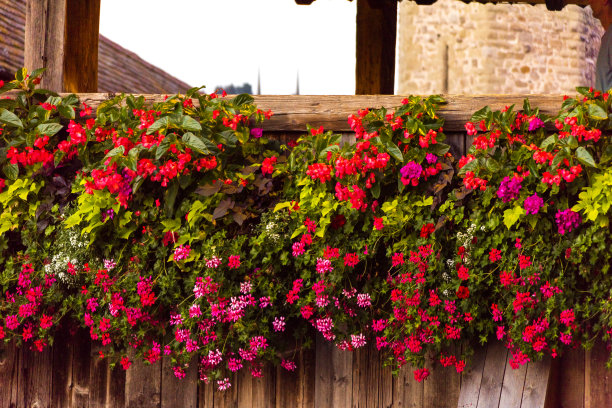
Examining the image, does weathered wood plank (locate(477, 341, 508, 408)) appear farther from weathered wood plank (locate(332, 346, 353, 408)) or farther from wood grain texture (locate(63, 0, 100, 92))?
wood grain texture (locate(63, 0, 100, 92))

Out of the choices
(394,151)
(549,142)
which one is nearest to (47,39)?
(394,151)

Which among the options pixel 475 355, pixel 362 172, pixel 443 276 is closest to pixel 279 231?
pixel 362 172

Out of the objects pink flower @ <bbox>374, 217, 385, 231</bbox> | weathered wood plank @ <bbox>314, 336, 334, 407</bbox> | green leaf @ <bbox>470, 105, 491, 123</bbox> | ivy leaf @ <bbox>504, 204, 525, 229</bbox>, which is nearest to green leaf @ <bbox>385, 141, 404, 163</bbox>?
pink flower @ <bbox>374, 217, 385, 231</bbox>

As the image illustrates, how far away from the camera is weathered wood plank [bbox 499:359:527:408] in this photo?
3.38 metres

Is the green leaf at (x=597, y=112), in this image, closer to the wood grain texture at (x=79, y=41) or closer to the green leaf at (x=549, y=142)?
the green leaf at (x=549, y=142)

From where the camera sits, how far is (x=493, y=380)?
3.40m

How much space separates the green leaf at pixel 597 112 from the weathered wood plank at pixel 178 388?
7.18 feet

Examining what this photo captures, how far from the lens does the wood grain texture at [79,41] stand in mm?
4215

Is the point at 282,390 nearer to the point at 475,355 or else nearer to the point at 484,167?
the point at 475,355

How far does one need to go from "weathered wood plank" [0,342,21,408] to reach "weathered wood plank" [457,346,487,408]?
2256 mm

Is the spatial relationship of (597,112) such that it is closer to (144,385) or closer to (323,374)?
(323,374)

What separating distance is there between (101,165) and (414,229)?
1.50m

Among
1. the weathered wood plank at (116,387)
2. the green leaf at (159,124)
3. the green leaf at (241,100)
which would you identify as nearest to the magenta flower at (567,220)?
the green leaf at (241,100)

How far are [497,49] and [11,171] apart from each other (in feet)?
44.7
